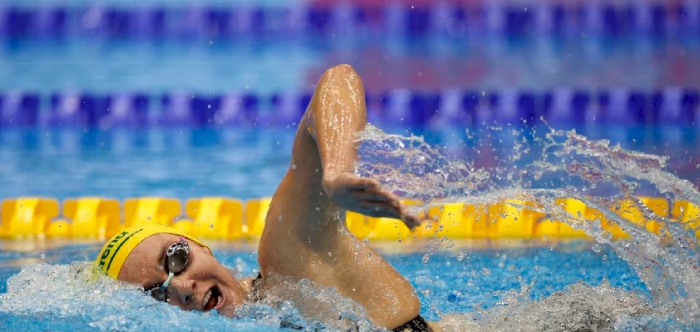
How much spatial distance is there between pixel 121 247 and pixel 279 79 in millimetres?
3836

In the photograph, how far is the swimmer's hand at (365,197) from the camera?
1341mm

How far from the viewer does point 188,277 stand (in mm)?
1998

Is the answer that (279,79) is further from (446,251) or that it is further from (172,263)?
(172,263)

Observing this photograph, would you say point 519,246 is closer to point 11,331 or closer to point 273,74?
point 11,331

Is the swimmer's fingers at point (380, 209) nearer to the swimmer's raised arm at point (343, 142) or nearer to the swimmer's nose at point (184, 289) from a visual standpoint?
the swimmer's raised arm at point (343, 142)

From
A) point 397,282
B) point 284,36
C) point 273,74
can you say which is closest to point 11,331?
point 397,282

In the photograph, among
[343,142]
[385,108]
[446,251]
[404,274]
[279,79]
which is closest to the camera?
[343,142]

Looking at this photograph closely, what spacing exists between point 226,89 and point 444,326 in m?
3.64

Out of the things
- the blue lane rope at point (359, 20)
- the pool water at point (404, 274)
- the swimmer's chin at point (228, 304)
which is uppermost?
the blue lane rope at point (359, 20)

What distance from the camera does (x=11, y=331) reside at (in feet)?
7.22

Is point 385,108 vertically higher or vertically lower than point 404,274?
higher

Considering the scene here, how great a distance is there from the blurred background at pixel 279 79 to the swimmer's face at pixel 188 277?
88.1 inches

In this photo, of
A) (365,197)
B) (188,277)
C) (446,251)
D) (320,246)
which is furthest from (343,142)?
(446,251)

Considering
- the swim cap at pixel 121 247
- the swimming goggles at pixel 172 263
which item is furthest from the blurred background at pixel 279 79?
the swimming goggles at pixel 172 263
